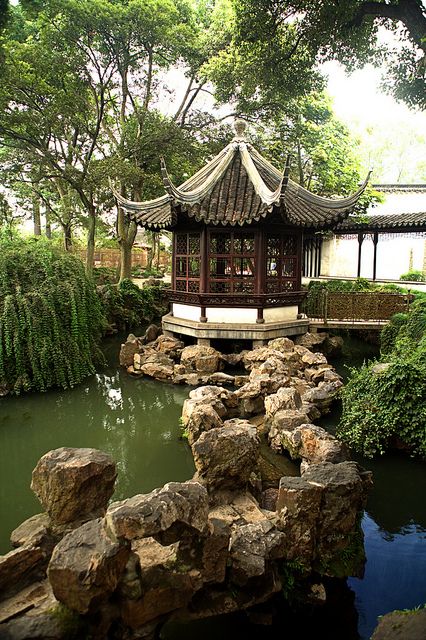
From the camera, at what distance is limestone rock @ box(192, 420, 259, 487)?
4.42 meters

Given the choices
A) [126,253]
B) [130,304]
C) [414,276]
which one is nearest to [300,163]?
[126,253]

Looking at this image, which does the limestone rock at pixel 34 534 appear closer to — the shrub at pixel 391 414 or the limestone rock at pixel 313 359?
the shrub at pixel 391 414

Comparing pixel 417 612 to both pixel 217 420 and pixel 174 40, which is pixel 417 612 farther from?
pixel 174 40

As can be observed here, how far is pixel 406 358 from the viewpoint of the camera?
6.34 meters

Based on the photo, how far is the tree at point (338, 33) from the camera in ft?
19.9

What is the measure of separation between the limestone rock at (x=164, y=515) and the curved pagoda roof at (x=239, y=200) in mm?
7252

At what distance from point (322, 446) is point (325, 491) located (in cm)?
140

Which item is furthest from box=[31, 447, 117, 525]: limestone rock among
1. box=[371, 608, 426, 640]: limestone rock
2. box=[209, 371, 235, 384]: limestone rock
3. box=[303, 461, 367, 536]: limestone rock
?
box=[209, 371, 235, 384]: limestone rock

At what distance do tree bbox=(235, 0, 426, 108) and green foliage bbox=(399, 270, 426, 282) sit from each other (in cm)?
1678

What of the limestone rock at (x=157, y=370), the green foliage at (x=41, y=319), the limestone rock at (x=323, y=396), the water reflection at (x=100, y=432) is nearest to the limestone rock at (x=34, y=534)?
the water reflection at (x=100, y=432)

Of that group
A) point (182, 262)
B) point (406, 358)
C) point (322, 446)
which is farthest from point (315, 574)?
point (182, 262)

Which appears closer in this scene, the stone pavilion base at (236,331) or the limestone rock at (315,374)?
the limestone rock at (315,374)

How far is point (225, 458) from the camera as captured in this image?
4.43 m

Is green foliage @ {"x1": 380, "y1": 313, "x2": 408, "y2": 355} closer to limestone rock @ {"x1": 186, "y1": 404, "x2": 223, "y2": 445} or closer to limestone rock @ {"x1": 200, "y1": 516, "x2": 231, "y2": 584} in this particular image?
limestone rock @ {"x1": 186, "y1": 404, "x2": 223, "y2": 445}
